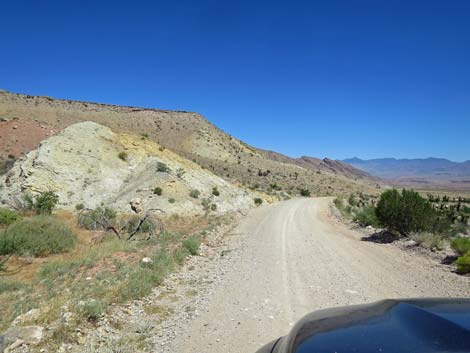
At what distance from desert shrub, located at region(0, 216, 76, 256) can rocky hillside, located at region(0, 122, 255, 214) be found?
8453 mm

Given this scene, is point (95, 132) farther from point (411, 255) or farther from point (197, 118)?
point (197, 118)

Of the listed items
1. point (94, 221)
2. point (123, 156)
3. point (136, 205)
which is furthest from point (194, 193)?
point (94, 221)

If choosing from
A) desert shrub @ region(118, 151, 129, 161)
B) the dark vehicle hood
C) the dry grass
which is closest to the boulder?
desert shrub @ region(118, 151, 129, 161)

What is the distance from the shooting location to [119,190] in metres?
25.5

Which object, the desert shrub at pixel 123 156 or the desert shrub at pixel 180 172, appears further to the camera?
the desert shrub at pixel 123 156

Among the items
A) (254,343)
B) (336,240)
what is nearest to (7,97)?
(336,240)

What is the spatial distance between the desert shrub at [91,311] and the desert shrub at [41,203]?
14.8 metres

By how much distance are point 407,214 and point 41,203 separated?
747 inches

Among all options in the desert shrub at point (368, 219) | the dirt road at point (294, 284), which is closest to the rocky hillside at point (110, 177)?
the desert shrub at point (368, 219)

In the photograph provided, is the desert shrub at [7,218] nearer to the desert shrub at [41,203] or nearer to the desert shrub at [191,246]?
the desert shrub at [41,203]

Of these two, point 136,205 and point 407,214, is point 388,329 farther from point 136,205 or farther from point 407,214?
point 136,205

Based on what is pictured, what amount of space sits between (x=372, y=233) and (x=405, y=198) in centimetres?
223

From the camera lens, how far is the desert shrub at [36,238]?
40.8ft

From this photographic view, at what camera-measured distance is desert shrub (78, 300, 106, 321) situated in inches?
247
